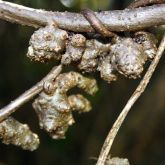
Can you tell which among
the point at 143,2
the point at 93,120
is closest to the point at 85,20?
the point at 143,2

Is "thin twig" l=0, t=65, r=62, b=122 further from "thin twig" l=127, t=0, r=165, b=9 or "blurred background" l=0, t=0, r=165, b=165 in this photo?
"blurred background" l=0, t=0, r=165, b=165

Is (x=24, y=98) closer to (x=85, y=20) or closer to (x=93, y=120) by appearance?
(x=85, y=20)

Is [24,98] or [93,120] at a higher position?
[24,98]

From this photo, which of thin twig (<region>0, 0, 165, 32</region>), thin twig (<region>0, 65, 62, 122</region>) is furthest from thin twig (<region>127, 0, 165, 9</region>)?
thin twig (<region>0, 65, 62, 122</region>)

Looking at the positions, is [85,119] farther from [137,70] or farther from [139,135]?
[137,70]

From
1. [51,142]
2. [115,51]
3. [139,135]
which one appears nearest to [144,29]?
[115,51]

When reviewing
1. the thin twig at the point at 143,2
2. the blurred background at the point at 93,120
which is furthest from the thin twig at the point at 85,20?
the blurred background at the point at 93,120

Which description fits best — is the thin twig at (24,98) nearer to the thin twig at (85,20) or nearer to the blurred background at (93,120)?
the thin twig at (85,20)
